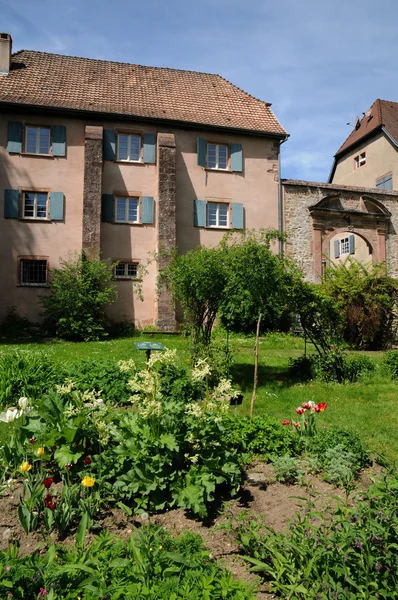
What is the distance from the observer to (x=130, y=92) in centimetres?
2081

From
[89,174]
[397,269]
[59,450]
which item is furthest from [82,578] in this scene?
[397,269]

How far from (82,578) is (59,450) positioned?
4.72 ft

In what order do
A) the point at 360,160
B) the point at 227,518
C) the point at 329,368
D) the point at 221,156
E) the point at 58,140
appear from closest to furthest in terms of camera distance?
the point at 227,518 < the point at 329,368 < the point at 58,140 < the point at 221,156 < the point at 360,160

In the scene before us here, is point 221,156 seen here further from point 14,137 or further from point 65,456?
point 65,456

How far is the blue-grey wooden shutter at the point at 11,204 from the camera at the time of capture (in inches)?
711

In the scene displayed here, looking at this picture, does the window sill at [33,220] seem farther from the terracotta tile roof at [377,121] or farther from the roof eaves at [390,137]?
the terracotta tile roof at [377,121]

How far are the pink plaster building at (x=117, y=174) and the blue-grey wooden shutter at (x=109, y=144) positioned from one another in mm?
41

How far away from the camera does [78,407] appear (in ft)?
13.1

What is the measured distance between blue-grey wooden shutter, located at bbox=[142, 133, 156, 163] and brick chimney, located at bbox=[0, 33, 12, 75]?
21.5ft

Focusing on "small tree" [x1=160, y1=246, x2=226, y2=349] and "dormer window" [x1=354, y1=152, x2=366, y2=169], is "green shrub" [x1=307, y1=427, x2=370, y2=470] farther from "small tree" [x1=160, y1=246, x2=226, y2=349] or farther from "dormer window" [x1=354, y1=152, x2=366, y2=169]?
"dormer window" [x1=354, y1=152, x2=366, y2=169]

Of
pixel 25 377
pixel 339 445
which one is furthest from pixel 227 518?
pixel 25 377

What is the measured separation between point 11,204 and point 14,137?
271cm

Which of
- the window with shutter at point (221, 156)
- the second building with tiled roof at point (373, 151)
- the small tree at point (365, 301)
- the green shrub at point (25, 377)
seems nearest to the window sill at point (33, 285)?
the window with shutter at point (221, 156)

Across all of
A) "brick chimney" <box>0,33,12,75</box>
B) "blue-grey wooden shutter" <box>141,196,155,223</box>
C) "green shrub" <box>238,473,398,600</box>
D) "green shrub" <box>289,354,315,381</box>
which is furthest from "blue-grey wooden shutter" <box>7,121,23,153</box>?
"green shrub" <box>238,473,398,600</box>
